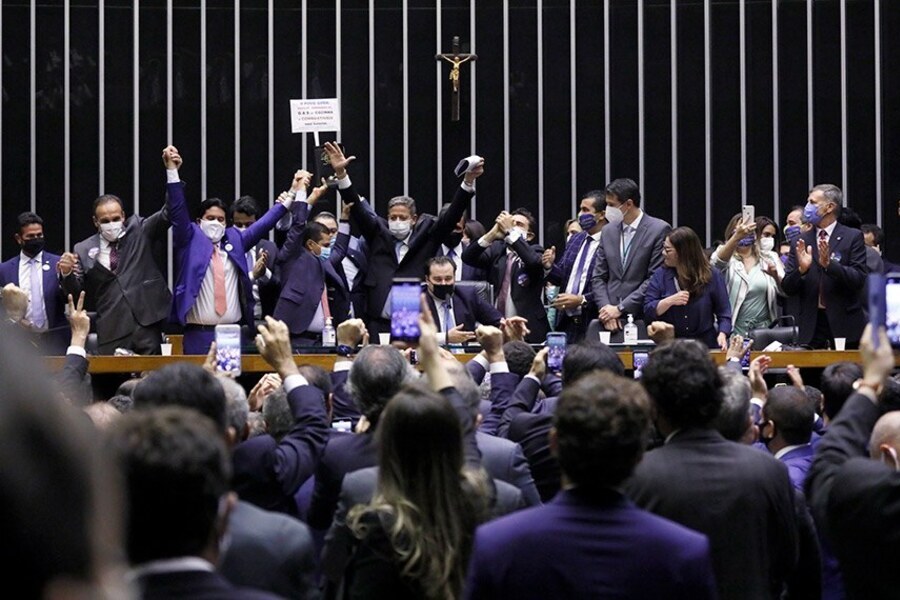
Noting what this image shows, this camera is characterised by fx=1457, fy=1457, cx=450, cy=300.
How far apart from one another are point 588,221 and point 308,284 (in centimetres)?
189

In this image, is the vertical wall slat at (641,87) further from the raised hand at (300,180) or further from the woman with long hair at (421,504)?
the woman with long hair at (421,504)

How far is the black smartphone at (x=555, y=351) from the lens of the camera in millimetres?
5945

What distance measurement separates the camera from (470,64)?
40.6ft

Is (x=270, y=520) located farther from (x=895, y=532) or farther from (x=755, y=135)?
(x=755, y=135)

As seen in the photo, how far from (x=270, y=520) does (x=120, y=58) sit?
10.1m

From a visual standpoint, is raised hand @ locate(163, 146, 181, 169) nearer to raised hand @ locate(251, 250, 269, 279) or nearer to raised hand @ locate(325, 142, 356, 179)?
raised hand @ locate(325, 142, 356, 179)

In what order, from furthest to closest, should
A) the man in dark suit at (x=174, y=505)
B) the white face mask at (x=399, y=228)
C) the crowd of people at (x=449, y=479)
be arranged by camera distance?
the white face mask at (x=399, y=228) → the man in dark suit at (x=174, y=505) → the crowd of people at (x=449, y=479)

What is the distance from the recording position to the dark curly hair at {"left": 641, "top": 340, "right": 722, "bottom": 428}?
3.17 metres

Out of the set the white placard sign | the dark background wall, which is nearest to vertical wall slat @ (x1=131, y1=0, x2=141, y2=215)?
the dark background wall

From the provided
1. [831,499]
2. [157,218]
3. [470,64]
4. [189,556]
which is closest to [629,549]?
[831,499]

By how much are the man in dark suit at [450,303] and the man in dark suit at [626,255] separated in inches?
27.3

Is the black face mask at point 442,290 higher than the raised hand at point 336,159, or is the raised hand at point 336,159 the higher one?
the raised hand at point 336,159

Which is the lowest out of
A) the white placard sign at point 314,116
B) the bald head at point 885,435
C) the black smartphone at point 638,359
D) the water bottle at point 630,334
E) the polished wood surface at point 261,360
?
the polished wood surface at point 261,360

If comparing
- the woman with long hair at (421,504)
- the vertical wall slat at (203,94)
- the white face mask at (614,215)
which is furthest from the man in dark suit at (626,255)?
the woman with long hair at (421,504)
